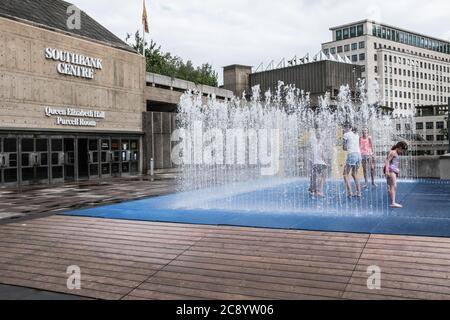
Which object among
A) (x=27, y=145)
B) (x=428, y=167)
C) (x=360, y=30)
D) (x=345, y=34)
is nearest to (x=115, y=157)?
(x=27, y=145)

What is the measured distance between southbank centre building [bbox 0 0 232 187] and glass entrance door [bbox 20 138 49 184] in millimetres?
44

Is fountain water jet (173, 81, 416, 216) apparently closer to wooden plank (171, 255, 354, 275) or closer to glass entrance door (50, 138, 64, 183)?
wooden plank (171, 255, 354, 275)

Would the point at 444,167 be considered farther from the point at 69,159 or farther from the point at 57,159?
the point at 57,159

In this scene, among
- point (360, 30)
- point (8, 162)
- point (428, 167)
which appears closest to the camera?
point (428, 167)

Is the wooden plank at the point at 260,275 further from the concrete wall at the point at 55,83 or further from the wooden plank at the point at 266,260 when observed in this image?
the concrete wall at the point at 55,83

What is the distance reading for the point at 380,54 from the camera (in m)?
107

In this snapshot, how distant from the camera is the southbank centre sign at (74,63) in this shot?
21.6m

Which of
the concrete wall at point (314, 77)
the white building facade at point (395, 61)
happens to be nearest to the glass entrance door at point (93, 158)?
the concrete wall at point (314, 77)

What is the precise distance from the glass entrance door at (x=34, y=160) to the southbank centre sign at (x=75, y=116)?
4.08 ft

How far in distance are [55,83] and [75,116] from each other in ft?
6.31

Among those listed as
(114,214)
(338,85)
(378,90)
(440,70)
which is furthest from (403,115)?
(114,214)

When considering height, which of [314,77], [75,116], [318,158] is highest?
[314,77]

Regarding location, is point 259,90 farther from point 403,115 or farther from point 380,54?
point 403,115

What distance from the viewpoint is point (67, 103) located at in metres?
22.3
